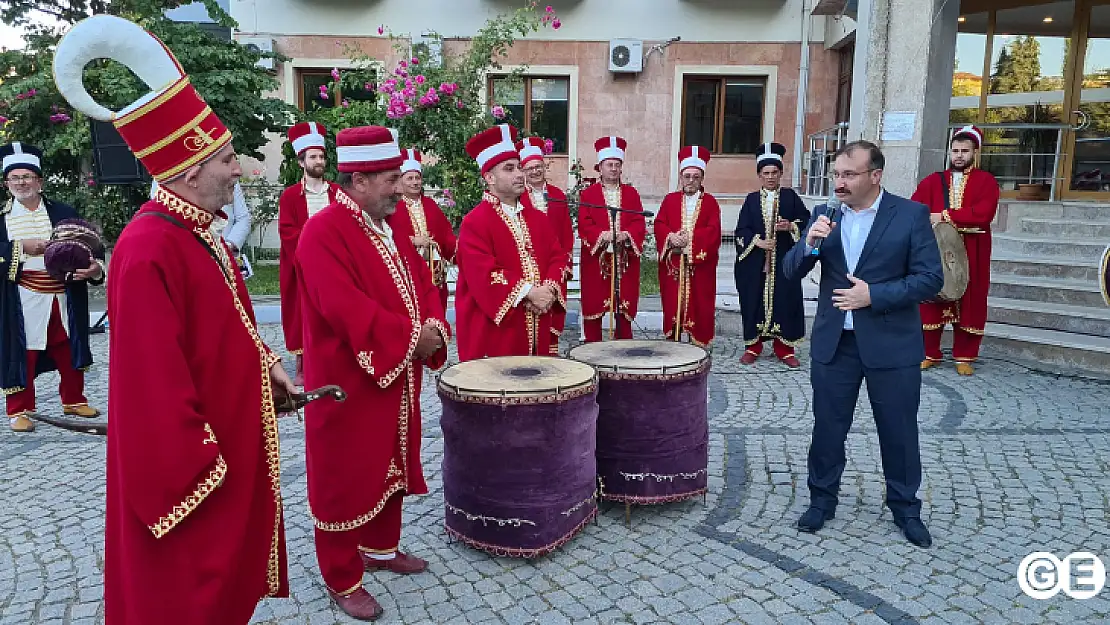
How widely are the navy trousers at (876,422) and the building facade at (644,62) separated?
1153 cm

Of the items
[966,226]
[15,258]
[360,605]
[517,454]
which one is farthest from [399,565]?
[966,226]

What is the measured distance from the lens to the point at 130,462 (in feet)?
7.20

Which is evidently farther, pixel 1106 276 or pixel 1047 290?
pixel 1047 290

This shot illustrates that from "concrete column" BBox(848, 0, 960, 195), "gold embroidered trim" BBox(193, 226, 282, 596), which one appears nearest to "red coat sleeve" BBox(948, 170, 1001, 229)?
"concrete column" BBox(848, 0, 960, 195)

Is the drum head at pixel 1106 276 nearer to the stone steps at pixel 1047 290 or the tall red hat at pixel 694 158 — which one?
the stone steps at pixel 1047 290

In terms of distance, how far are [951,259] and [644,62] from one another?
941 centimetres

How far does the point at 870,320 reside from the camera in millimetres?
4152

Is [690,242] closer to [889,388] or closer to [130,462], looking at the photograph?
[889,388]

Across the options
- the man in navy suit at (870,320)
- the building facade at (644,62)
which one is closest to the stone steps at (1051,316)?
the man in navy suit at (870,320)

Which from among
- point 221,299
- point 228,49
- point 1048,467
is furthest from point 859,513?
point 228,49

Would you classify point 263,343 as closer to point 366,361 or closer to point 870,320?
point 366,361

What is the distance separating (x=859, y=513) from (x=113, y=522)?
3.91 m

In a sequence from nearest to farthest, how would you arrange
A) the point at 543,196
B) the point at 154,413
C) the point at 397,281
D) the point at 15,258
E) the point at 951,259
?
the point at 154,413, the point at 397,281, the point at 15,258, the point at 951,259, the point at 543,196

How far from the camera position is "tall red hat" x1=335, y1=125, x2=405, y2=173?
3.33 m
